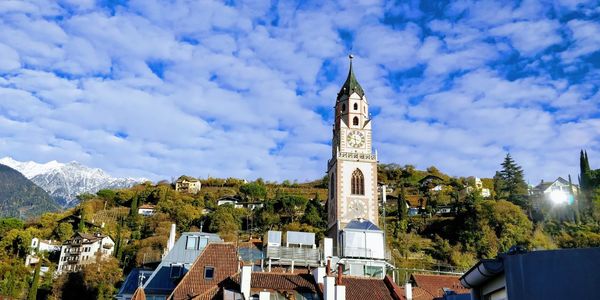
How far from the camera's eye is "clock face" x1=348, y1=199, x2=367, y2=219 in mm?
54062

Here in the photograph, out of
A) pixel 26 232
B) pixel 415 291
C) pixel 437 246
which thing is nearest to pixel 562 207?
pixel 437 246

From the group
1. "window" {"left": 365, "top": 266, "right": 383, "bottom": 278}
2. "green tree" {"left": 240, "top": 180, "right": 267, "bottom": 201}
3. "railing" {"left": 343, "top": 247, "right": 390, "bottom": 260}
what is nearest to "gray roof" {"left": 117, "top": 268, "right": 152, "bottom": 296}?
"railing" {"left": 343, "top": 247, "right": 390, "bottom": 260}

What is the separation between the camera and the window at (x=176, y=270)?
1372 inches

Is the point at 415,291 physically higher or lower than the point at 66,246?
lower

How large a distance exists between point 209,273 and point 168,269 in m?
5.39

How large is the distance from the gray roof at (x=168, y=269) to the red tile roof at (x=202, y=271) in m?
3.32

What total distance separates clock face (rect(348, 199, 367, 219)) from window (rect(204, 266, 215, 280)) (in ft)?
80.7

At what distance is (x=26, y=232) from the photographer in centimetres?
9631

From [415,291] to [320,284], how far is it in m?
12.9

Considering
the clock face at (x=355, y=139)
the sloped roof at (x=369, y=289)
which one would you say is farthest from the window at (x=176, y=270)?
the clock face at (x=355, y=139)

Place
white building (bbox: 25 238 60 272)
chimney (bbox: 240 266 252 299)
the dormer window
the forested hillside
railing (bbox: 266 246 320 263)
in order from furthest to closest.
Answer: white building (bbox: 25 238 60 272) < the forested hillside < railing (bbox: 266 246 320 263) < the dormer window < chimney (bbox: 240 266 252 299)

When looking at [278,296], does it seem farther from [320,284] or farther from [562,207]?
[562,207]

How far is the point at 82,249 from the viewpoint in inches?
3652

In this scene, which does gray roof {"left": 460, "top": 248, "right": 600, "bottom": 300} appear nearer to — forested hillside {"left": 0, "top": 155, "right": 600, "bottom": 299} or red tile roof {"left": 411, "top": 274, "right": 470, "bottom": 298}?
red tile roof {"left": 411, "top": 274, "right": 470, "bottom": 298}
